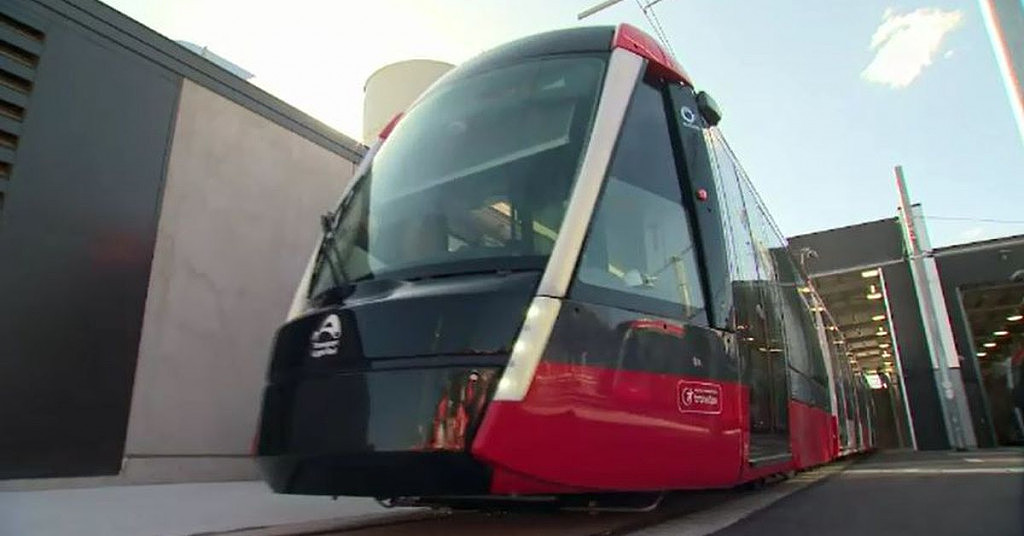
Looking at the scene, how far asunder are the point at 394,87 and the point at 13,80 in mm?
7946

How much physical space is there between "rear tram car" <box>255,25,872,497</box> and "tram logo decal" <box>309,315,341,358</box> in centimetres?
1

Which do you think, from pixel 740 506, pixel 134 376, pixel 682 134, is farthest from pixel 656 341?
pixel 134 376

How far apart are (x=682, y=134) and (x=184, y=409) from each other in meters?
5.65

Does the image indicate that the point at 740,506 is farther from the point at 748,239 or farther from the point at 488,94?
the point at 488,94

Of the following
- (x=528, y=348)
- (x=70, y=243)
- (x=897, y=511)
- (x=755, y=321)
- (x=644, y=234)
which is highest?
(x=70, y=243)

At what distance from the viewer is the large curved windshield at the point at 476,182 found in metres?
2.63

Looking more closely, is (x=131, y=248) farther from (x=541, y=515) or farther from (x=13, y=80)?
(x=541, y=515)

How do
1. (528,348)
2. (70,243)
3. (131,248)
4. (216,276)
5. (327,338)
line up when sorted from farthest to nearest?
(216,276)
(131,248)
(70,243)
(327,338)
(528,348)

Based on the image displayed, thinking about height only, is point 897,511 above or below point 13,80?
below

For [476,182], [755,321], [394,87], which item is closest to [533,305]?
[476,182]

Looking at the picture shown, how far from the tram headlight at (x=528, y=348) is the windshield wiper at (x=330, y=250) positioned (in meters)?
1.04

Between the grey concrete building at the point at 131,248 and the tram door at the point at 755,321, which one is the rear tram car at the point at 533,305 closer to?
the tram door at the point at 755,321

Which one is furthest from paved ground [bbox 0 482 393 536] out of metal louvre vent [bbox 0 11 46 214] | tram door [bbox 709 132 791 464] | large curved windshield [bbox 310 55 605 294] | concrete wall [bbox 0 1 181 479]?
metal louvre vent [bbox 0 11 46 214]

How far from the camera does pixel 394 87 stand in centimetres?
1273
